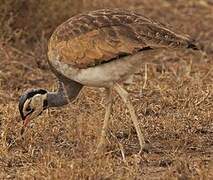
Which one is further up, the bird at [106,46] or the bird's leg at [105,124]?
the bird at [106,46]

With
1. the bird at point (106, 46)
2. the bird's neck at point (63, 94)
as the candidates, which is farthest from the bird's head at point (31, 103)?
the bird at point (106, 46)

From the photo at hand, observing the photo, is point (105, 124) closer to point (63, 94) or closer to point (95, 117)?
point (95, 117)

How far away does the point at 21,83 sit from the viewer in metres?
8.82

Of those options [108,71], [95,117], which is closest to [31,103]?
[95,117]

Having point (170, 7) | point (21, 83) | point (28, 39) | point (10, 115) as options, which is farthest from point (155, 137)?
point (170, 7)

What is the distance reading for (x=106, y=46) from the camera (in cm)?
591

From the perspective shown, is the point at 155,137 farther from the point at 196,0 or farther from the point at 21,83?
the point at 196,0

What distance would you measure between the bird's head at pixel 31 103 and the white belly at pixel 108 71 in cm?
50

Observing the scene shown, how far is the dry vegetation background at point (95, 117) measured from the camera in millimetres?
5461

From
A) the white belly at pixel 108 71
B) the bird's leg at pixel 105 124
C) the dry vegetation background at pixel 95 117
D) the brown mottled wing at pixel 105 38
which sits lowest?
the dry vegetation background at pixel 95 117

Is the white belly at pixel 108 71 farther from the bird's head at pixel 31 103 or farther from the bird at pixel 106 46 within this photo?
the bird's head at pixel 31 103

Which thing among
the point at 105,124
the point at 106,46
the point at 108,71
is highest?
the point at 106,46

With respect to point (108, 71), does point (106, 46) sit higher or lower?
higher

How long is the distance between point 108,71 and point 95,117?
548mm
